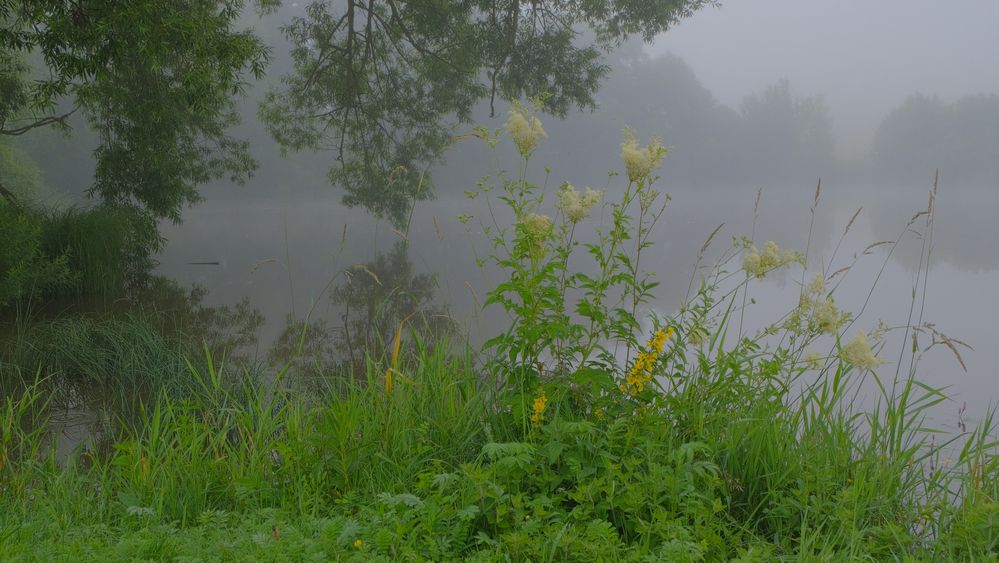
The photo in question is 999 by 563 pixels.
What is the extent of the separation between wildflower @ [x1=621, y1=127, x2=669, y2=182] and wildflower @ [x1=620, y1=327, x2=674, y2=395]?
62cm

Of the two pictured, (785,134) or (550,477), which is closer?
(550,477)

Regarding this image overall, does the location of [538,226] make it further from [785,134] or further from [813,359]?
[785,134]

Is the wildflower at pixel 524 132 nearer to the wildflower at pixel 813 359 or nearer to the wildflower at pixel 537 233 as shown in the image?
the wildflower at pixel 537 233

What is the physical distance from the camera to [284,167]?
2950 cm

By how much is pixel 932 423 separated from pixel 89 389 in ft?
19.1

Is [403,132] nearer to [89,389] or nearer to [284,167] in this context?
[89,389]

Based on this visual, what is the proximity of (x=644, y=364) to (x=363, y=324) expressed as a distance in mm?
5400

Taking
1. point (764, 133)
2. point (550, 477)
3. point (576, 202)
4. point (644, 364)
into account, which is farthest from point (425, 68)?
point (764, 133)

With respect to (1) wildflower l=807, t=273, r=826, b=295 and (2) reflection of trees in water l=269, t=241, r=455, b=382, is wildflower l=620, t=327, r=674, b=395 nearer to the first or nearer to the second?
(1) wildflower l=807, t=273, r=826, b=295

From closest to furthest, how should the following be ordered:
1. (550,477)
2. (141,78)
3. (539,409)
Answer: (550,477) < (539,409) < (141,78)

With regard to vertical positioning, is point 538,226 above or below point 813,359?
above

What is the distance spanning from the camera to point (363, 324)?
7703 mm

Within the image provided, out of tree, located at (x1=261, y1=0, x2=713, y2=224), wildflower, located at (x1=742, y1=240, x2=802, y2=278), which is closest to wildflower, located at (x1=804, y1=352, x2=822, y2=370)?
wildflower, located at (x1=742, y1=240, x2=802, y2=278)

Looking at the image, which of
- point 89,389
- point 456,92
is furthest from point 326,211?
point 89,389
